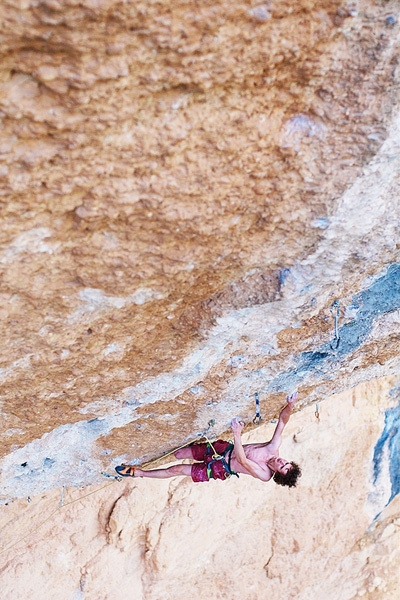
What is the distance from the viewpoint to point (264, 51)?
1.25m

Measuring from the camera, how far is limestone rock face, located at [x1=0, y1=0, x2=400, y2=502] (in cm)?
116

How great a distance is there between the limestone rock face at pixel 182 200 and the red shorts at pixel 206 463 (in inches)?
17.8

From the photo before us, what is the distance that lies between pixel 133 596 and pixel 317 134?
3277 millimetres

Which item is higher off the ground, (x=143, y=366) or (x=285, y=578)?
(x=143, y=366)

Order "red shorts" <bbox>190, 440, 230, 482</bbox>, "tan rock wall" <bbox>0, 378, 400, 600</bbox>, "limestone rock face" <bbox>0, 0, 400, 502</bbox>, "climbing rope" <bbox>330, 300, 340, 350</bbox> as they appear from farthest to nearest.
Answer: "tan rock wall" <bbox>0, 378, 400, 600</bbox> → "red shorts" <bbox>190, 440, 230, 482</bbox> → "climbing rope" <bbox>330, 300, 340, 350</bbox> → "limestone rock face" <bbox>0, 0, 400, 502</bbox>

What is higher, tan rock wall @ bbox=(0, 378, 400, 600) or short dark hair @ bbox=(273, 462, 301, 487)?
short dark hair @ bbox=(273, 462, 301, 487)

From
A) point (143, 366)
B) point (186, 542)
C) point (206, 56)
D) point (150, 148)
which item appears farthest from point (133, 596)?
point (206, 56)

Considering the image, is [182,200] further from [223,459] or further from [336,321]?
[223,459]

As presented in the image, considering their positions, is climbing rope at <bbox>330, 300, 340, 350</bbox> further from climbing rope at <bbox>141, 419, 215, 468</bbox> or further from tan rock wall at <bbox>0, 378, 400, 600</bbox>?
tan rock wall at <bbox>0, 378, 400, 600</bbox>

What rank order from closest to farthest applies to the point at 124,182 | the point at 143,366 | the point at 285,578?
the point at 124,182 < the point at 143,366 < the point at 285,578

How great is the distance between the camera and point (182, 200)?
1.50 m

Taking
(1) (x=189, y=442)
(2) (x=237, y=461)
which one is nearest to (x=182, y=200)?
(2) (x=237, y=461)

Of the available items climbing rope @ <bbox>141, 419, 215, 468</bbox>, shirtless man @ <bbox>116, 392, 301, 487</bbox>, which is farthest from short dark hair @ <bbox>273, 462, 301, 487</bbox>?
climbing rope @ <bbox>141, 419, 215, 468</bbox>

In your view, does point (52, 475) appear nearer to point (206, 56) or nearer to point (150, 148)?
point (150, 148)
